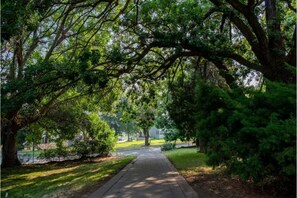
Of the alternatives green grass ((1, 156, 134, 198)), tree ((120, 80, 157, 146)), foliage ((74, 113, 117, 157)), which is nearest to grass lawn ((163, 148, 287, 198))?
green grass ((1, 156, 134, 198))

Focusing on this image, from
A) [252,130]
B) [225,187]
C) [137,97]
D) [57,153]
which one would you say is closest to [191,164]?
[137,97]

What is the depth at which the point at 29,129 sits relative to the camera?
25.3 m

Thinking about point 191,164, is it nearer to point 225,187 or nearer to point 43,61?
point 225,187

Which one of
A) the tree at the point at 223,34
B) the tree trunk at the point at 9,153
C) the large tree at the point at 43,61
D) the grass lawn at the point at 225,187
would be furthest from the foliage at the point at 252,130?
the tree trunk at the point at 9,153

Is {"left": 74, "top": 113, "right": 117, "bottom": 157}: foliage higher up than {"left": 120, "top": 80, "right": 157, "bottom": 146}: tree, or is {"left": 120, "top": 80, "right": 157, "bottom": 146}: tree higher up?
{"left": 120, "top": 80, "right": 157, "bottom": 146}: tree

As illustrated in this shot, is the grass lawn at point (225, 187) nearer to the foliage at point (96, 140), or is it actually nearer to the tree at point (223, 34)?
the tree at point (223, 34)

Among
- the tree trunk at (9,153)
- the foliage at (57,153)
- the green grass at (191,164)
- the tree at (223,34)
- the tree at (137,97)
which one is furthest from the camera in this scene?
the foliage at (57,153)

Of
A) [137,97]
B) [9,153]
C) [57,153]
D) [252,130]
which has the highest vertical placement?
[137,97]

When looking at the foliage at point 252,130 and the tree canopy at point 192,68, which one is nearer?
the foliage at point 252,130

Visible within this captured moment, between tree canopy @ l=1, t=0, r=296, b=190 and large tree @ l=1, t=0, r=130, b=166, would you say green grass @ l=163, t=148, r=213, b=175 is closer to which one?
tree canopy @ l=1, t=0, r=296, b=190

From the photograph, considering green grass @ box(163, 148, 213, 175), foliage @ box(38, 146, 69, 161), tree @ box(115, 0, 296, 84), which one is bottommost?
foliage @ box(38, 146, 69, 161)

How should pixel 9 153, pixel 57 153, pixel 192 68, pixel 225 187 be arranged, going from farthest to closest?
1. pixel 57 153
2. pixel 9 153
3. pixel 192 68
4. pixel 225 187

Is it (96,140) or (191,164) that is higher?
(96,140)

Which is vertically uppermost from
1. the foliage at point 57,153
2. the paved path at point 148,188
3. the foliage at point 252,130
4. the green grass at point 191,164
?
the foliage at point 252,130
